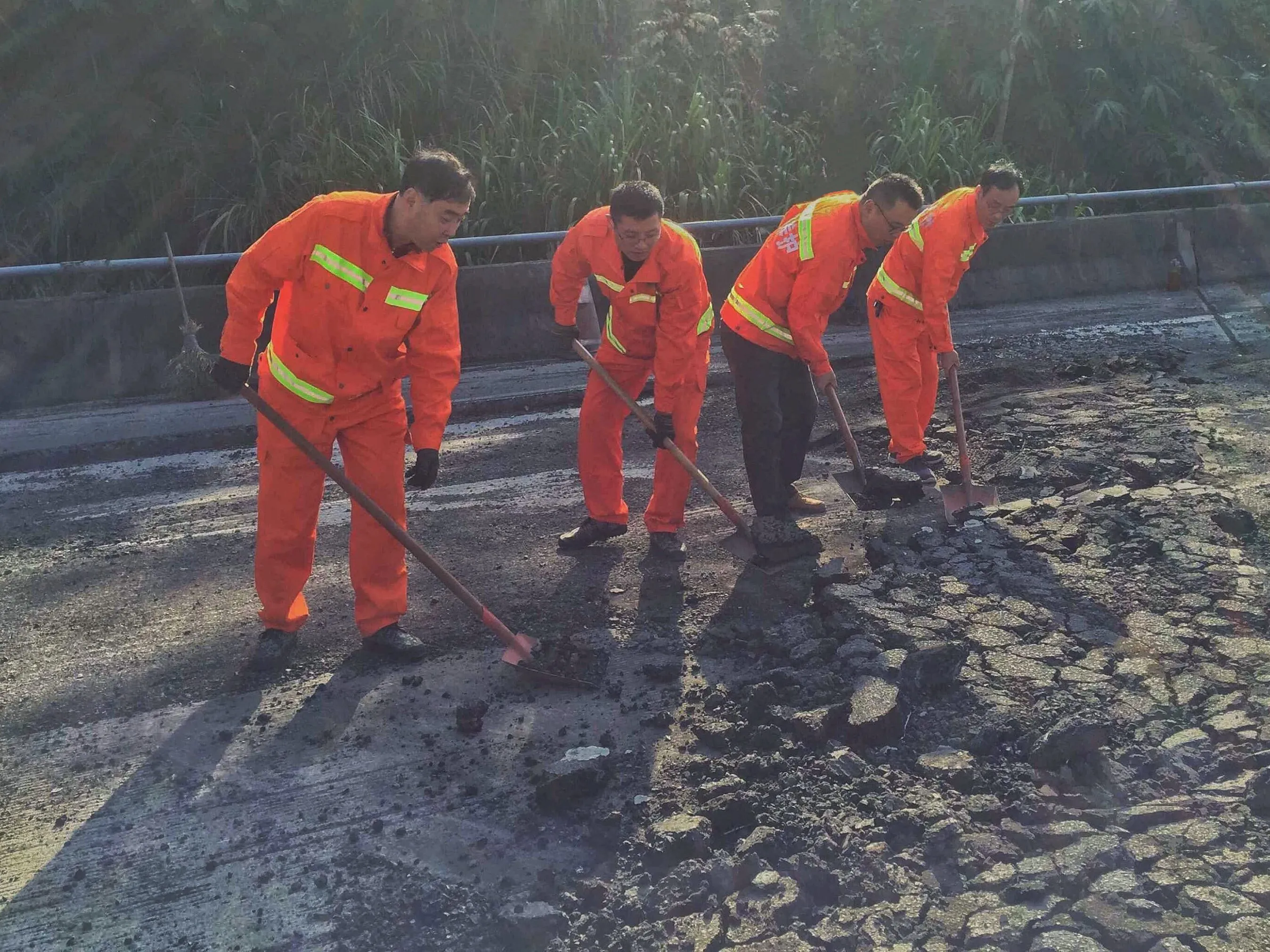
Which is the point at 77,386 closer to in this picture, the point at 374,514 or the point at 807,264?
the point at 374,514

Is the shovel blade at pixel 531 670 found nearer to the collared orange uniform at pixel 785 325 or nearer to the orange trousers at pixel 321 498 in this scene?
the orange trousers at pixel 321 498

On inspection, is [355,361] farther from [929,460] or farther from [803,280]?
[929,460]

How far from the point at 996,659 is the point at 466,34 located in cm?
995

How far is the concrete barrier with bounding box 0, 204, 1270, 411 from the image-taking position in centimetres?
823

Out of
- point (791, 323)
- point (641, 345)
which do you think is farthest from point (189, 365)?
point (791, 323)

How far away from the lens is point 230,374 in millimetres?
4020

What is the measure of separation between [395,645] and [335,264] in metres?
1.49

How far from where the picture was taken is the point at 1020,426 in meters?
7.05

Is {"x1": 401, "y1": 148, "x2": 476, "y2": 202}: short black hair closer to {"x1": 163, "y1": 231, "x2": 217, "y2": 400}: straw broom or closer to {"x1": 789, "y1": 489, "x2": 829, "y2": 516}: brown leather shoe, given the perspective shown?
{"x1": 789, "y1": 489, "x2": 829, "y2": 516}: brown leather shoe

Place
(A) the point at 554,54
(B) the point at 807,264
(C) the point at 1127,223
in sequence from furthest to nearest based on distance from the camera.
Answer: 1. (A) the point at 554,54
2. (C) the point at 1127,223
3. (B) the point at 807,264

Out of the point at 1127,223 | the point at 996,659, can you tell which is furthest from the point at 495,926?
the point at 1127,223

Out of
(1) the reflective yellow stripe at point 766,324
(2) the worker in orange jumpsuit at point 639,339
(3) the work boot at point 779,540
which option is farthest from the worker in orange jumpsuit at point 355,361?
(1) the reflective yellow stripe at point 766,324

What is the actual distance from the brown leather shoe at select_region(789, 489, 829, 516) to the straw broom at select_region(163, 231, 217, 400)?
14.3 feet

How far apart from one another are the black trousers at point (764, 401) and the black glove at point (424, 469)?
1.78 metres
